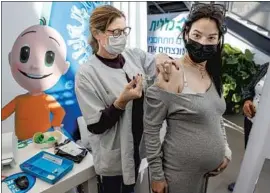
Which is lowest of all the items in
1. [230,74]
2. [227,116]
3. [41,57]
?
[227,116]

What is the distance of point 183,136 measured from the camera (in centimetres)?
97

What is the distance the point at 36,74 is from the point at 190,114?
44.3 inches

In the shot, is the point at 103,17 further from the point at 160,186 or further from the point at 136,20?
the point at 136,20

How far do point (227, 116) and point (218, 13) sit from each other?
291cm

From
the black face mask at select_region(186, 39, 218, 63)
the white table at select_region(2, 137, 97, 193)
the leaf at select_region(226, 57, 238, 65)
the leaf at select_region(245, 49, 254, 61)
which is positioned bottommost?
the leaf at select_region(226, 57, 238, 65)

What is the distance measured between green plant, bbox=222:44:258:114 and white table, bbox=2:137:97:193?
101 inches

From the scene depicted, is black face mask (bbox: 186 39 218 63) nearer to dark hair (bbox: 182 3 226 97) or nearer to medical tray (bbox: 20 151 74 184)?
dark hair (bbox: 182 3 226 97)

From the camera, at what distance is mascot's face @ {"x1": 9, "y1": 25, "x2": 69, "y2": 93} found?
152cm

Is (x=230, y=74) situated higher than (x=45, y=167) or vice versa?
(x=45, y=167)

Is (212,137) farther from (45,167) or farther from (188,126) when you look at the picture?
(45,167)

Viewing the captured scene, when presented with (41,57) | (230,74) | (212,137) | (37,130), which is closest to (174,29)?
(230,74)

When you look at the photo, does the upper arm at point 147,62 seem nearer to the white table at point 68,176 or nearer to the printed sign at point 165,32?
the white table at point 68,176

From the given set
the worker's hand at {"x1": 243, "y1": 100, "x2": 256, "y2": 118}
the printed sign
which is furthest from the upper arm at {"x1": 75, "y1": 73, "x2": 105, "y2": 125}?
the printed sign

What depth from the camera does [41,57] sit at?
1.61m
